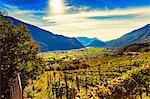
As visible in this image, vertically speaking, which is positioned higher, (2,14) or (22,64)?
(2,14)

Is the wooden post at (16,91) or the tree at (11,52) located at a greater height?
the tree at (11,52)

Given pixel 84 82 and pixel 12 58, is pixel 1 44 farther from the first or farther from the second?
pixel 84 82

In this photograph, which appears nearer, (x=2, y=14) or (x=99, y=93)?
(x=2, y=14)

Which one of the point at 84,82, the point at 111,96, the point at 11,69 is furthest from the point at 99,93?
the point at 11,69

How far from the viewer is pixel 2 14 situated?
1999 inches

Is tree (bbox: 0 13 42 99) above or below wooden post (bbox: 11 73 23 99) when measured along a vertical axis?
above

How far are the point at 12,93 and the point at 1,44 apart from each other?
38044 mm

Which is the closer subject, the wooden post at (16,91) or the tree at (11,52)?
the wooden post at (16,91)

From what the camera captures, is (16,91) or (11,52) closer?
(16,91)

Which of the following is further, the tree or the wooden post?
the tree

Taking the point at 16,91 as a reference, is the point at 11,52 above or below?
above

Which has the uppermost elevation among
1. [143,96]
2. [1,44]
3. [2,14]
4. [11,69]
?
[2,14]

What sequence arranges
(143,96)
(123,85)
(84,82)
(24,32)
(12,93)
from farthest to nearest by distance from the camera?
(84,82)
(123,85)
(143,96)
(24,32)
(12,93)

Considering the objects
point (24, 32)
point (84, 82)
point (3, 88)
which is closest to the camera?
point (3, 88)
